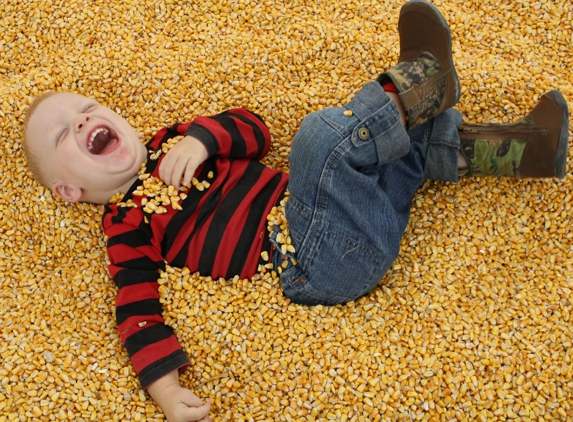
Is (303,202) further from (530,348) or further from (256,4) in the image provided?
(256,4)

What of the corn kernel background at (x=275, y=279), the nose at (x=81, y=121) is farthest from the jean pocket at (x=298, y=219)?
the nose at (x=81, y=121)

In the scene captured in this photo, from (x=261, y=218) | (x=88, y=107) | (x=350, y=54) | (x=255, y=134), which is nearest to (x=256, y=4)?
(x=350, y=54)

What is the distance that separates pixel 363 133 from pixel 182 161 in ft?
2.46

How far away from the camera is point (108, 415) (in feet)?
6.57

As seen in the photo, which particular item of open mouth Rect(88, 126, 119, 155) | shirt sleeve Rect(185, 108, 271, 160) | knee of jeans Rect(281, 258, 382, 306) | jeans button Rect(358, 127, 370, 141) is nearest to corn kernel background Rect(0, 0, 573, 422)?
knee of jeans Rect(281, 258, 382, 306)

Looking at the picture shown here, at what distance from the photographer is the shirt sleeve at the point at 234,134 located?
2.20 metres

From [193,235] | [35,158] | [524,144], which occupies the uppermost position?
[35,158]

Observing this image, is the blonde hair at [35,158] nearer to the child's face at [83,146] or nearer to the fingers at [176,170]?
the child's face at [83,146]

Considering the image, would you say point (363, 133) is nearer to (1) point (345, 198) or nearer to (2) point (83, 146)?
(1) point (345, 198)

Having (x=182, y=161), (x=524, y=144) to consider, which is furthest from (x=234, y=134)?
(x=524, y=144)

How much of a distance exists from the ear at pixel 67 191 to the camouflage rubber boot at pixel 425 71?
1.38m

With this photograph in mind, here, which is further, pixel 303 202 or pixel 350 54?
pixel 350 54

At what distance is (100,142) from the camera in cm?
222

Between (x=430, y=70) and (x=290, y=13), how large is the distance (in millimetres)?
1032
